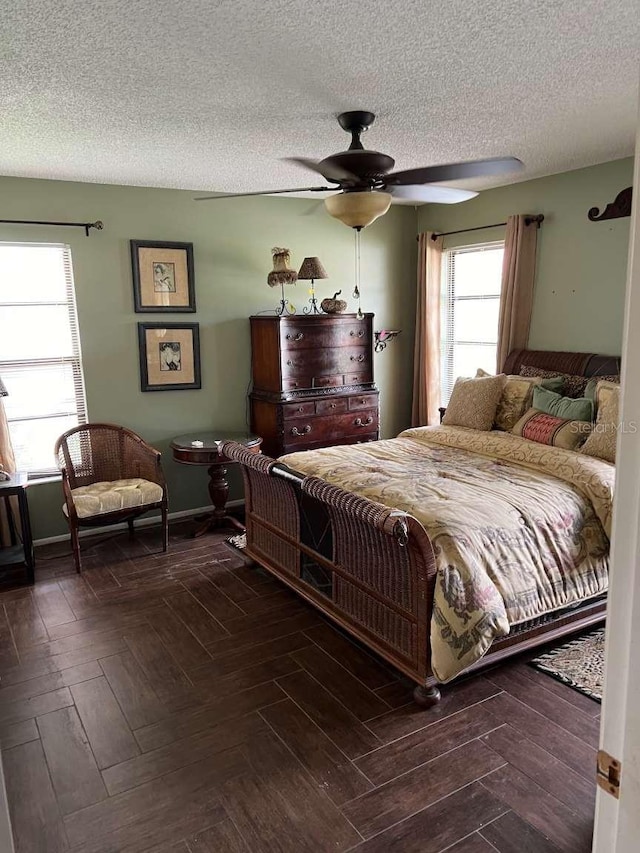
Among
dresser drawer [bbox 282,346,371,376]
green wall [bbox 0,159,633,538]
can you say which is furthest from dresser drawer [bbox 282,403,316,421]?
green wall [bbox 0,159,633,538]

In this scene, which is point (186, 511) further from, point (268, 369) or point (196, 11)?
point (196, 11)

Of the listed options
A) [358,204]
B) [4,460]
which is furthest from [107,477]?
[358,204]

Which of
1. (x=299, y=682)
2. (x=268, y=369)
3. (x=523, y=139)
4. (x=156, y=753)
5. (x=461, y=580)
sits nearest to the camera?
(x=156, y=753)

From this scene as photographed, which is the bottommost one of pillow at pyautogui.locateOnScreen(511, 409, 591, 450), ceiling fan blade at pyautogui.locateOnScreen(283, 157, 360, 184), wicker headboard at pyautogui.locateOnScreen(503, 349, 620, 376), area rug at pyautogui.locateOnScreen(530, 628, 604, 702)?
area rug at pyautogui.locateOnScreen(530, 628, 604, 702)

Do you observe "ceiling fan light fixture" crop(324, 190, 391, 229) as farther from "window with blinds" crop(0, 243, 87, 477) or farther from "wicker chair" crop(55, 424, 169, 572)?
"window with blinds" crop(0, 243, 87, 477)

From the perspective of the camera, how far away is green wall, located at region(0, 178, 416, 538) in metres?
4.40

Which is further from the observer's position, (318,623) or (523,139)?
(523,139)

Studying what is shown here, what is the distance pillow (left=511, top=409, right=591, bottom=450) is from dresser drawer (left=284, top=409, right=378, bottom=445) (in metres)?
1.52

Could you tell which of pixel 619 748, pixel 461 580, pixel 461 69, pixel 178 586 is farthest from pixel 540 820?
pixel 461 69

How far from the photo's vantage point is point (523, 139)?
355cm

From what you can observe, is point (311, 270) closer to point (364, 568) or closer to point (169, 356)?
point (169, 356)

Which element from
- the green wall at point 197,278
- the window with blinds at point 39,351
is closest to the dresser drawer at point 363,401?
the green wall at point 197,278

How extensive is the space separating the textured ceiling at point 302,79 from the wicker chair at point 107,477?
186 centimetres

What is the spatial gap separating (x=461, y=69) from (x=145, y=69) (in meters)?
1.24
